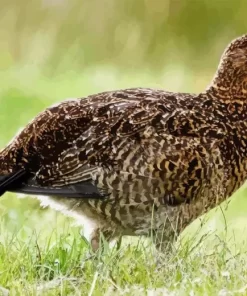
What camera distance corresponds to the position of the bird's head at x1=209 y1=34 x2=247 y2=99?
21.6ft

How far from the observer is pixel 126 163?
6.09 metres

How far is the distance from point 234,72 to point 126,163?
0.94 meters

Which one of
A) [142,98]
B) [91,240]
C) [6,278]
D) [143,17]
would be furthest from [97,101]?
[143,17]

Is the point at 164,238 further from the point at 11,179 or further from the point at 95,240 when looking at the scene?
the point at 11,179

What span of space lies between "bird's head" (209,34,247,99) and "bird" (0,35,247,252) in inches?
13.6

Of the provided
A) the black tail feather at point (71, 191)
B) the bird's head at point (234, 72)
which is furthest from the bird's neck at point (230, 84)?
the black tail feather at point (71, 191)

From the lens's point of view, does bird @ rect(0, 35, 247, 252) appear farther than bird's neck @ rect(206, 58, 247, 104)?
No

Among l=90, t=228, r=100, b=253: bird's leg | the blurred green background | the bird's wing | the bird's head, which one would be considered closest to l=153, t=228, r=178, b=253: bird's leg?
the bird's wing

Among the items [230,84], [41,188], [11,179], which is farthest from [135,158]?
[230,84]

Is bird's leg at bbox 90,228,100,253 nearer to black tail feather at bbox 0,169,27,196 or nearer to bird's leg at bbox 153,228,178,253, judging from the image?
bird's leg at bbox 153,228,178,253

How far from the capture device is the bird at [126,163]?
6094 mm

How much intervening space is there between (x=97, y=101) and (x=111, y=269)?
3.43 ft

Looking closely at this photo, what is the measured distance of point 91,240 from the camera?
6301 millimetres

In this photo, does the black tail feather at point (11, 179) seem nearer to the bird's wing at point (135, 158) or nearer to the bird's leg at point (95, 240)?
the bird's wing at point (135, 158)
